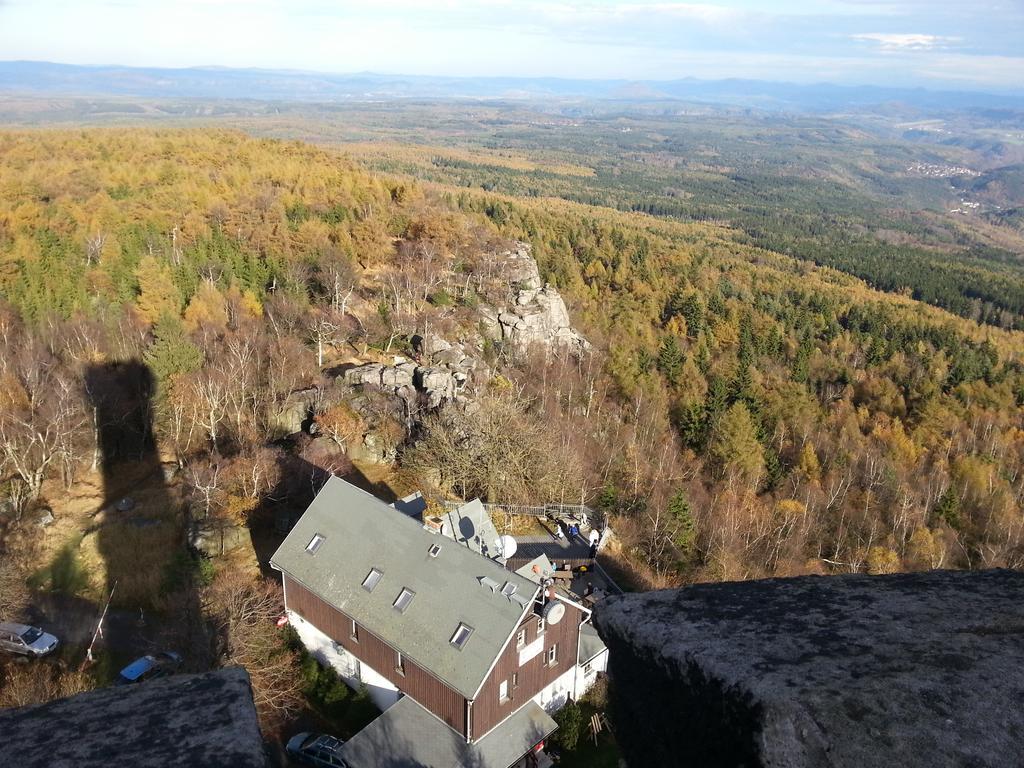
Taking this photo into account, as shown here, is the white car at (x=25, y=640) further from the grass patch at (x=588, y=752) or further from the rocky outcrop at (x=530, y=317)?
the rocky outcrop at (x=530, y=317)

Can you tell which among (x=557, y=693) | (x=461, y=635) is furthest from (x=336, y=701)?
(x=557, y=693)

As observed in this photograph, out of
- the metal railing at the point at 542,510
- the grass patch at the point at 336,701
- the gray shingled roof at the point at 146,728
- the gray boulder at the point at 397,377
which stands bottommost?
the metal railing at the point at 542,510

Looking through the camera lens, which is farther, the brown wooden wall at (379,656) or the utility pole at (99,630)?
the utility pole at (99,630)

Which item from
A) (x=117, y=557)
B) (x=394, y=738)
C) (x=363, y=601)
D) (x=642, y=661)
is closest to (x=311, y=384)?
(x=117, y=557)

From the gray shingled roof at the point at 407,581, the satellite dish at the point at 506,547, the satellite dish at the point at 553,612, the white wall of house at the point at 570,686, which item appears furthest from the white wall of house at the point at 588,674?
the gray shingled roof at the point at 407,581

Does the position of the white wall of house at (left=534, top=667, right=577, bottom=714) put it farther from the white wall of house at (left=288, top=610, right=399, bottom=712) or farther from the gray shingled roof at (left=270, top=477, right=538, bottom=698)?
the white wall of house at (left=288, top=610, right=399, bottom=712)

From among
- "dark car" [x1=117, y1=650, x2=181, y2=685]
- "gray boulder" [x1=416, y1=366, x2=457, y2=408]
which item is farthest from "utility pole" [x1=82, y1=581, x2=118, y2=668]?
"gray boulder" [x1=416, y1=366, x2=457, y2=408]

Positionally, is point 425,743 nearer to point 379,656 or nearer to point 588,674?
point 379,656
